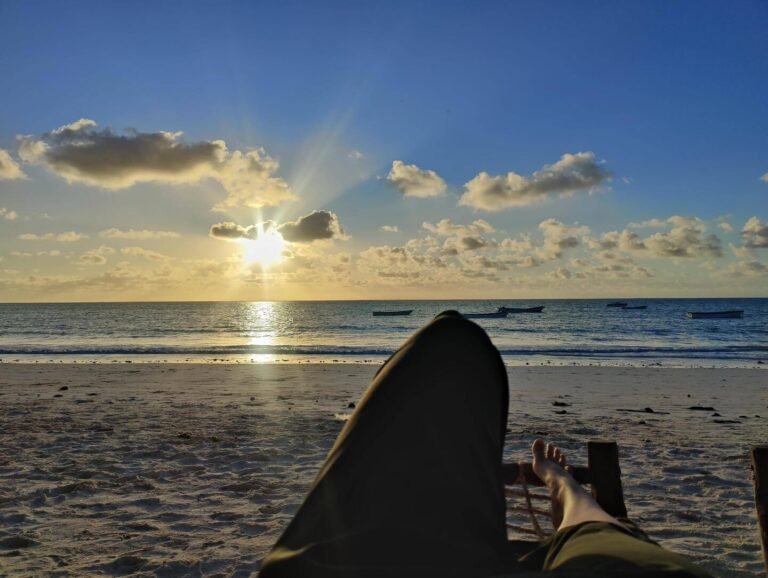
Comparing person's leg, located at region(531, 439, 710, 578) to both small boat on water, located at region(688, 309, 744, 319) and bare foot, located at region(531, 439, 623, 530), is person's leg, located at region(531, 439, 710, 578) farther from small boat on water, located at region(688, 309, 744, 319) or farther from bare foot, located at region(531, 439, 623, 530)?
small boat on water, located at region(688, 309, 744, 319)

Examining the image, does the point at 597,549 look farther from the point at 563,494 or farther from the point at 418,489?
the point at 563,494

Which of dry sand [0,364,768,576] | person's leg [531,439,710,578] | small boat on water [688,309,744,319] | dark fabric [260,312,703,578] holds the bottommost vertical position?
small boat on water [688,309,744,319]

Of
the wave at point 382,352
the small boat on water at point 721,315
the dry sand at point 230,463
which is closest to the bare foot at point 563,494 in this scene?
the dry sand at point 230,463

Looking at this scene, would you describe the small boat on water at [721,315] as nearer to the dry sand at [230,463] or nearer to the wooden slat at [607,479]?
the dry sand at [230,463]

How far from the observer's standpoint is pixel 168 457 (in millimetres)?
6703

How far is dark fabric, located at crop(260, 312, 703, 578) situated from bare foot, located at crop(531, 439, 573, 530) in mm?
933

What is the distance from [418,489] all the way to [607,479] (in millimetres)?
1981

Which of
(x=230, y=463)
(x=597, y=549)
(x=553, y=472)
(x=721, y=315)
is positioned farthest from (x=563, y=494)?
(x=721, y=315)

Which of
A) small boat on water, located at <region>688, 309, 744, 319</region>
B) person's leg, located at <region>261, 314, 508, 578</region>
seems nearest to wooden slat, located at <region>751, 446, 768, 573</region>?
person's leg, located at <region>261, 314, 508, 578</region>

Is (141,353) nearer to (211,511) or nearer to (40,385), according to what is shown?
(40,385)

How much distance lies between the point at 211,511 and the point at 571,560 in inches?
158

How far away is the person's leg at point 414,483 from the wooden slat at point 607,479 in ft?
4.38

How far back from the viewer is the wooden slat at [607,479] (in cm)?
321

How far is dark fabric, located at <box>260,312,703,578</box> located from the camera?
4.93 ft
